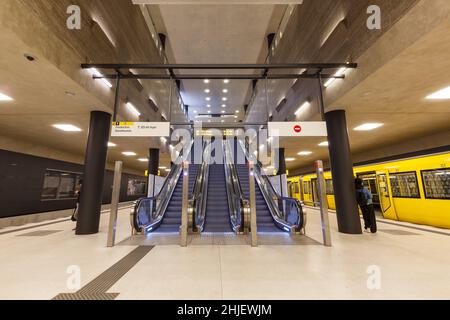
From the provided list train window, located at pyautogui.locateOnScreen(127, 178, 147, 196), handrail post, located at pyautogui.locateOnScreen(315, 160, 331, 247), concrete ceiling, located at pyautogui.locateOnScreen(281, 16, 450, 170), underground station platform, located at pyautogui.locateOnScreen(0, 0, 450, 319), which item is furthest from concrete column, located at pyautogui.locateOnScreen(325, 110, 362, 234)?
train window, located at pyautogui.locateOnScreen(127, 178, 147, 196)

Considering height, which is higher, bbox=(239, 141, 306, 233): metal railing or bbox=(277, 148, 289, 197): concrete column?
bbox=(277, 148, 289, 197): concrete column

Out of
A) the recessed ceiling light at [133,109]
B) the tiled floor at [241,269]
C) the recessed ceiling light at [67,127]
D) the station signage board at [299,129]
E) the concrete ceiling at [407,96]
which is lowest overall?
the tiled floor at [241,269]

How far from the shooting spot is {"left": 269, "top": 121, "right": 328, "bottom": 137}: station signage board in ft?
16.6

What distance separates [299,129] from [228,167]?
213 inches

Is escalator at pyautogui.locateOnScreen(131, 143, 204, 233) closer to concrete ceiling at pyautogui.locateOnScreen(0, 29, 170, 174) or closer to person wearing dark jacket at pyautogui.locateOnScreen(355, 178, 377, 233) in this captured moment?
concrete ceiling at pyautogui.locateOnScreen(0, 29, 170, 174)

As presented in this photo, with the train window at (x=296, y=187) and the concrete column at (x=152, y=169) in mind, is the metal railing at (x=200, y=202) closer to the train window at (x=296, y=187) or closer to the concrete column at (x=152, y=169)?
the concrete column at (x=152, y=169)

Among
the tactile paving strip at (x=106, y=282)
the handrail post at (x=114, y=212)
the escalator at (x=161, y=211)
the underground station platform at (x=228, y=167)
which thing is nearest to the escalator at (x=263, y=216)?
the underground station platform at (x=228, y=167)

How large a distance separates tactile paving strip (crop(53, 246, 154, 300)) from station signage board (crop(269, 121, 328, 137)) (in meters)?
4.08

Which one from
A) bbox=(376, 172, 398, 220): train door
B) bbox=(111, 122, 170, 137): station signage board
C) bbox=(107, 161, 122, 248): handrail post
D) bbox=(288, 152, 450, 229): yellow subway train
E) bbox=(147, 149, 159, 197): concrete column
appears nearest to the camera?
bbox=(107, 161, 122, 248): handrail post

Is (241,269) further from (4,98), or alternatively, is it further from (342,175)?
(4,98)

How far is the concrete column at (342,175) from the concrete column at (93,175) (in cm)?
704

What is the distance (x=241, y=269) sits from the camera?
299 cm

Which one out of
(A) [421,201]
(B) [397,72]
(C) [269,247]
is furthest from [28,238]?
(A) [421,201]

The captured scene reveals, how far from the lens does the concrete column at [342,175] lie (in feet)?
18.4
